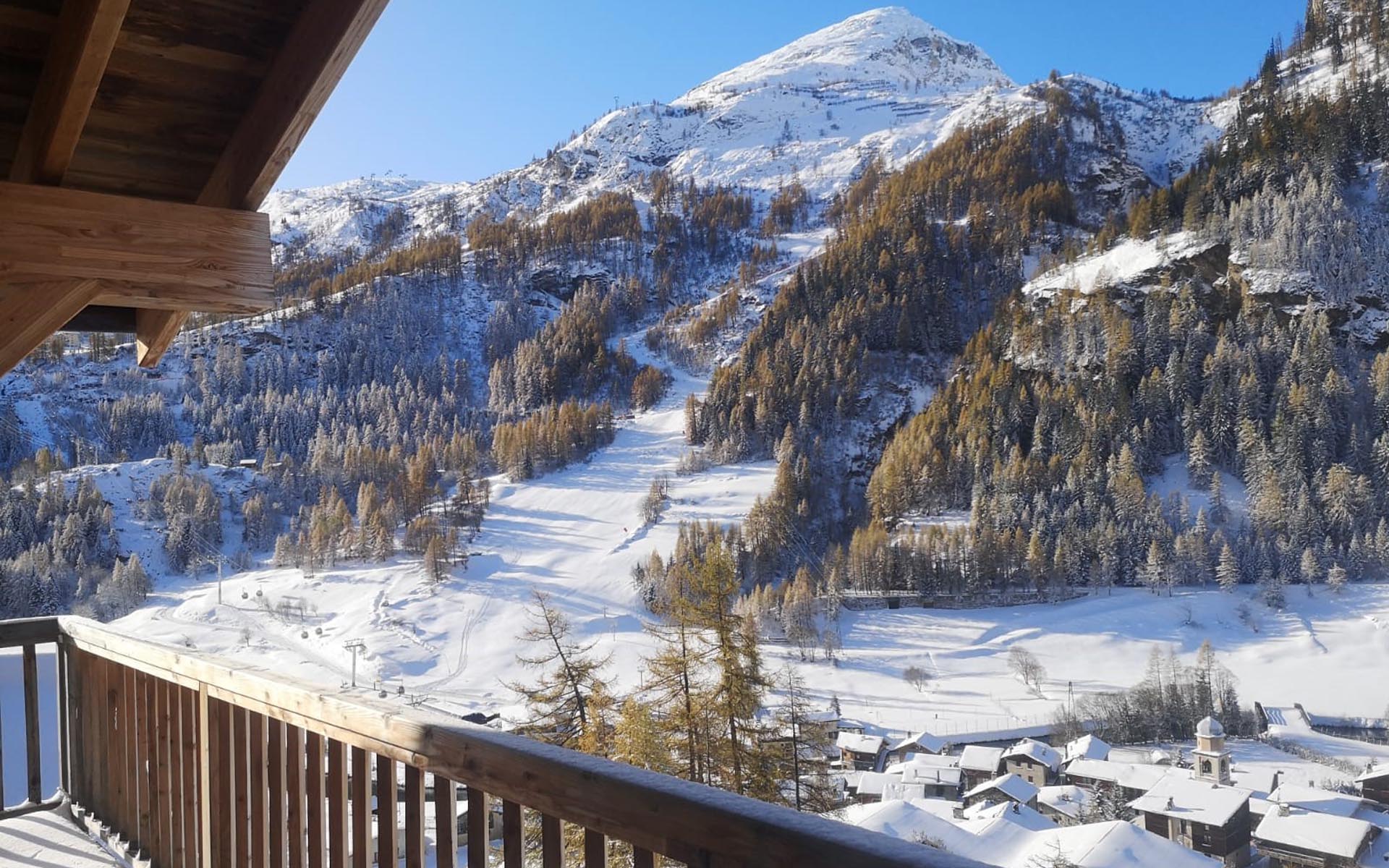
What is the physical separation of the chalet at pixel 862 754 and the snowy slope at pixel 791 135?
234 ft

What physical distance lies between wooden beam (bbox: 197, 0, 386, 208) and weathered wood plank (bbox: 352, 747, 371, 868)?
4.20 ft

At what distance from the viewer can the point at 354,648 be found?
96.1 feet

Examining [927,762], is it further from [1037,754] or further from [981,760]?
[1037,754]

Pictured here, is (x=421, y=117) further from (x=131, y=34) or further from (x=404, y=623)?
(x=131, y=34)

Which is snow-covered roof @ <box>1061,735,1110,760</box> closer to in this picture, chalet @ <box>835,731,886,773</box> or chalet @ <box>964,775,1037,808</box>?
chalet @ <box>964,775,1037,808</box>

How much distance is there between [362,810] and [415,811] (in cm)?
19

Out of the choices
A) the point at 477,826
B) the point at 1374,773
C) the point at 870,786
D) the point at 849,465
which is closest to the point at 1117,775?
the point at 870,786

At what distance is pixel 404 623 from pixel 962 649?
969 inches

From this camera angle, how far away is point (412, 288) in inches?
3524

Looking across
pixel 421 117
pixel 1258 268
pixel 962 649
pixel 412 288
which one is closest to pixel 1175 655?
pixel 962 649

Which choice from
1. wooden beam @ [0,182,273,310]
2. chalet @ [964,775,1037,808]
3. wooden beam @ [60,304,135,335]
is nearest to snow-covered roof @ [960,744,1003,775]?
chalet @ [964,775,1037,808]

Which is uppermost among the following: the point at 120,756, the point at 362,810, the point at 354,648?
the point at 362,810

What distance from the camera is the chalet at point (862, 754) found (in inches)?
898

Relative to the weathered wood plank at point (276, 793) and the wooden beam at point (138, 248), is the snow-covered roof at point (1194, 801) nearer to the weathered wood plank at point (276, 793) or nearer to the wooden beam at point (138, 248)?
the weathered wood plank at point (276, 793)
